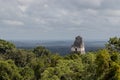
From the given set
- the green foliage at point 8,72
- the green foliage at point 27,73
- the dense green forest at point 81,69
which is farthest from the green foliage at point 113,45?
the green foliage at point 8,72

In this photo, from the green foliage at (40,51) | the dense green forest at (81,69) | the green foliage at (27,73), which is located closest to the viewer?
the dense green forest at (81,69)

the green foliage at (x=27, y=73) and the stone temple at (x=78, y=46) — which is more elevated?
the stone temple at (x=78, y=46)

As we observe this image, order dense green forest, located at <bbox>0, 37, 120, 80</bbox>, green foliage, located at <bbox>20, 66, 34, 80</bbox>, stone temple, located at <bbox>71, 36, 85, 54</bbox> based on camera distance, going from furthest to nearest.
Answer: stone temple, located at <bbox>71, 36, 85, 54</bbox> → green foliage, located at <bbox>20, 66, 34, 80</bbox> → dense green forest, located at <bbox>0, 37, 120, 80</bbox>

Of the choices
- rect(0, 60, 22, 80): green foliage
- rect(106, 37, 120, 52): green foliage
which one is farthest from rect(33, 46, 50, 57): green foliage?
rect(106, 37, 120, 52): green foliage

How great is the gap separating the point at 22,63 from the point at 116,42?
1840 inches

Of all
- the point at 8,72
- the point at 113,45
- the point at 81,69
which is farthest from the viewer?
the point at 8,72

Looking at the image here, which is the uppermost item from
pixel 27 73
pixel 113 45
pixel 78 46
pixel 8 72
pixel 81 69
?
pixel 113 45

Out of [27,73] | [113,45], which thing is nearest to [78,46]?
[27,73]

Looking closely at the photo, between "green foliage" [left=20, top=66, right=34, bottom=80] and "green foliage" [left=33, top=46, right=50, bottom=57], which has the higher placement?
"green foliage" [left=33, top=46, right=50, bottom=57]

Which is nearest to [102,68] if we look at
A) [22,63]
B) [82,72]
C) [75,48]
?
[82,72]

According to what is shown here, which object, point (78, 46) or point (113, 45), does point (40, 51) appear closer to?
point (78, 46)

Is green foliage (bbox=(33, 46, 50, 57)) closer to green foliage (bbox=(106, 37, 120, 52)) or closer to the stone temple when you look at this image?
the stone temple

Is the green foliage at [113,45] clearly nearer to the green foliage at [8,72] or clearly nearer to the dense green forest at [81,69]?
the dense green forest at [81,69]

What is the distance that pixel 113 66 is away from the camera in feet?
177
